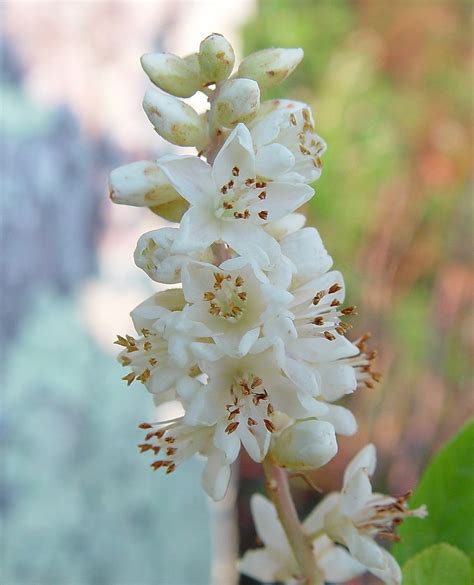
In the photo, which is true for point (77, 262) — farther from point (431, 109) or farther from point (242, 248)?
point (431, 109)

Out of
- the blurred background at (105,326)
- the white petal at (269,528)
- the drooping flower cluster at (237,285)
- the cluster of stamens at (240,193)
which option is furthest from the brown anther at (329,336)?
the blurred background at (105,326)

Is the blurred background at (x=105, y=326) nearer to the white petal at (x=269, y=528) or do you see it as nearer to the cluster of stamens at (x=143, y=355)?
the white petal at (x=269, y=528)

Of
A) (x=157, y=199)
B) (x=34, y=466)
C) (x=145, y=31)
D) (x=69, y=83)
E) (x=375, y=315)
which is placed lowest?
(x=157, y=199)

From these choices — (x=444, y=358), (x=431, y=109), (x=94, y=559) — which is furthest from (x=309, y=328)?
(x=431, y=109)

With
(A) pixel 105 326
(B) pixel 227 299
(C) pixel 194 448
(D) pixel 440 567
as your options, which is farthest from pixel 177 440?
(A) pixel 105 326

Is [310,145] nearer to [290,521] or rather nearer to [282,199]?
[282,199]
